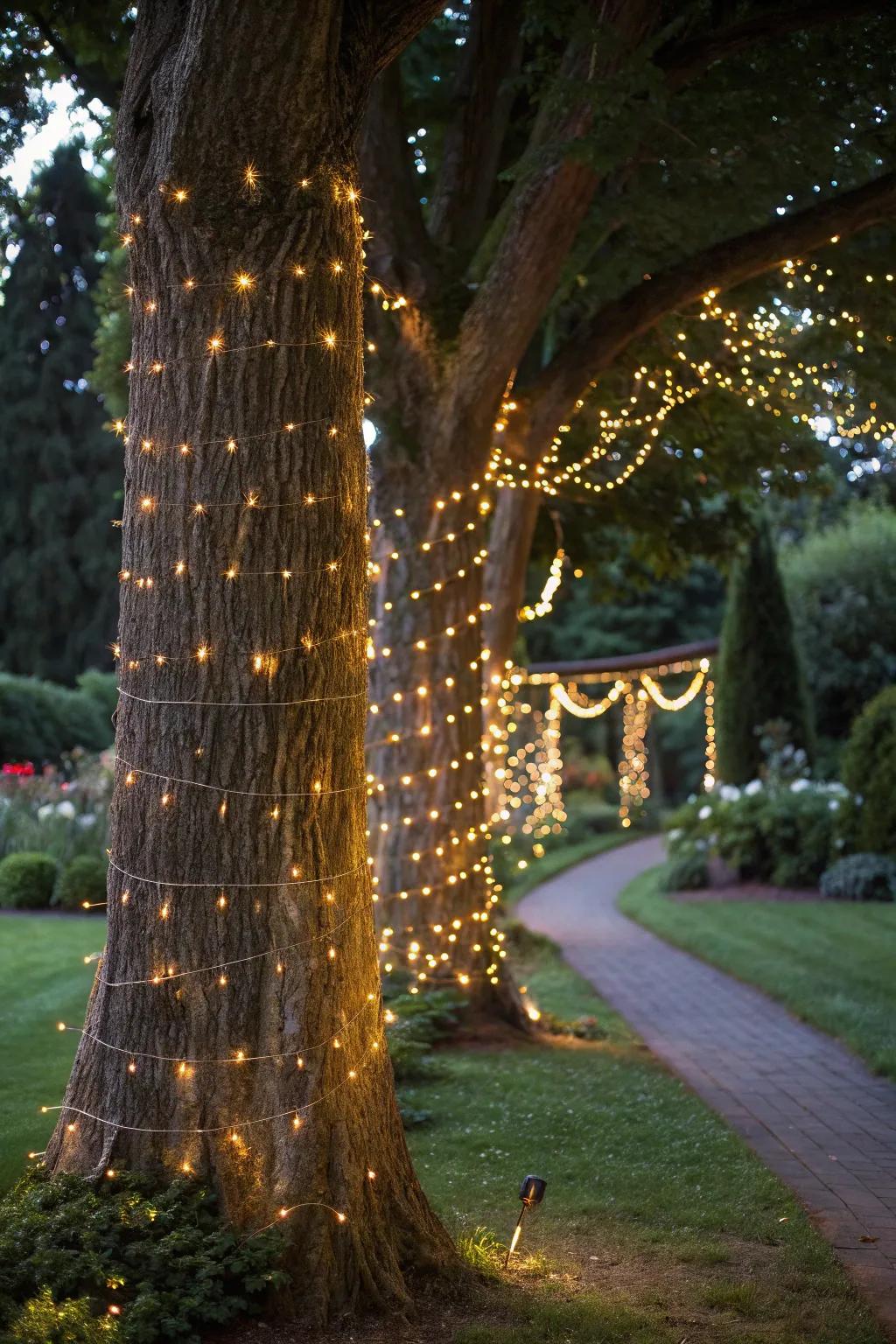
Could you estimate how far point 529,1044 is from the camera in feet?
26.3

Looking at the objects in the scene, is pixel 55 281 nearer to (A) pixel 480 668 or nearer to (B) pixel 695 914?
(B) pixel 695 914

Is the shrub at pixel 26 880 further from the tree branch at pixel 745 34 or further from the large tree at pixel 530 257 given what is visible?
the tree branch at pixel 745 34

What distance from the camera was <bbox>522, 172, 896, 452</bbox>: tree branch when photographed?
22.8 ft

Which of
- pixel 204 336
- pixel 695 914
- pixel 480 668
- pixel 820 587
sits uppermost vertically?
pixel 820 587

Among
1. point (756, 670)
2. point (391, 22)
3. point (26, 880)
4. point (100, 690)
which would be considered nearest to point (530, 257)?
point (391, 22)

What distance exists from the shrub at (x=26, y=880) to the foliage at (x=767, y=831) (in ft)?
25.6

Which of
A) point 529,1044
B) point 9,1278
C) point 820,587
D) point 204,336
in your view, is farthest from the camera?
point 820,587

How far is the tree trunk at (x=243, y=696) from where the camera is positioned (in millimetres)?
3771

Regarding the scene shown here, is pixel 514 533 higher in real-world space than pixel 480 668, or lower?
higher

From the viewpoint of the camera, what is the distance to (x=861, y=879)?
13.9m

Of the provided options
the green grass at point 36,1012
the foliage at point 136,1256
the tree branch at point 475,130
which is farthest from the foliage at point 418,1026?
the tree branch at point 475,130

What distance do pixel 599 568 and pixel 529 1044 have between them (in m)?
5.70

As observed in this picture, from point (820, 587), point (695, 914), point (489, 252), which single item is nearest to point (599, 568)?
point (695, 914)

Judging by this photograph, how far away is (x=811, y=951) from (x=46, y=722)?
10843 mm
